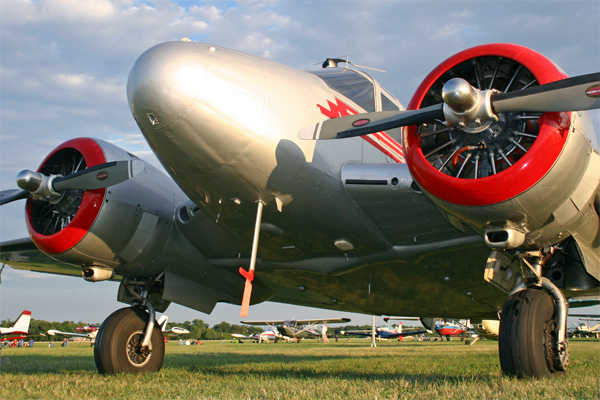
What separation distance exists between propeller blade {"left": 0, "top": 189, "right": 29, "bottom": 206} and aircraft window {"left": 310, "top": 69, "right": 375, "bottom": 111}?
5.09 m

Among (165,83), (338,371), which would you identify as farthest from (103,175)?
(338,371)

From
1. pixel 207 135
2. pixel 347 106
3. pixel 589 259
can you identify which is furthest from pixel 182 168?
pixel 589 259

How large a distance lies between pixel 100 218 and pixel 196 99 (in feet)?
11.2

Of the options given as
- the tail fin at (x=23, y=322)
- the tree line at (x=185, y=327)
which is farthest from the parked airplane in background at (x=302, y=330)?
the tree line at (x=185, y=327)

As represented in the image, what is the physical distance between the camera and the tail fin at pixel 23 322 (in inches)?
1786

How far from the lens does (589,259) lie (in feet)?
18.5

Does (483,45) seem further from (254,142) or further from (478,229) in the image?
(254,142)

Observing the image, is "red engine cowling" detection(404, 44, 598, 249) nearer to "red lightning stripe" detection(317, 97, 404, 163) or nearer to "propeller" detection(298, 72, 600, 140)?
"propeller" detection(298, 72, 600, 140)

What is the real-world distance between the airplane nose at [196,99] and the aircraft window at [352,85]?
1897 mm

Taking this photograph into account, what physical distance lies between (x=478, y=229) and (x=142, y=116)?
145 inches

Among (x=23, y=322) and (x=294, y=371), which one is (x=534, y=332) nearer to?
(x=294, y=371)

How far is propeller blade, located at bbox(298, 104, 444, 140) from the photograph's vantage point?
5.07 metres

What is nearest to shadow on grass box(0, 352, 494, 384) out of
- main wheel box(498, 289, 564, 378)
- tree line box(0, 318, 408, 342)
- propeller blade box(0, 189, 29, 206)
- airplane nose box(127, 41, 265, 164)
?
main wheel box(498, 289, 564, 378)

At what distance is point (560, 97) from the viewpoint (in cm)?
439
